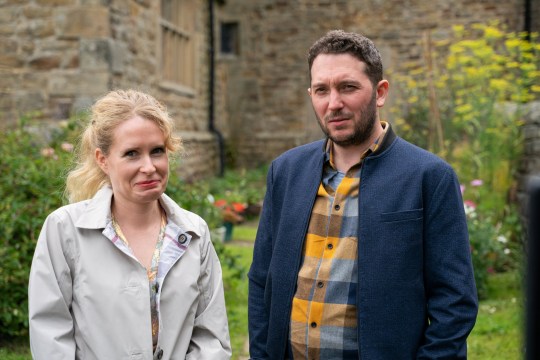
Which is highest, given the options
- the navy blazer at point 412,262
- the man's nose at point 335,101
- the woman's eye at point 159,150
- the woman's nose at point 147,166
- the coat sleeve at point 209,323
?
the man's nose at point 335,101

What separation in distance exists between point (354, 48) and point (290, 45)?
1133cm

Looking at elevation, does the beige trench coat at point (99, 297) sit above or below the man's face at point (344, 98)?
below

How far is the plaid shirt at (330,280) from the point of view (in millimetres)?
1963

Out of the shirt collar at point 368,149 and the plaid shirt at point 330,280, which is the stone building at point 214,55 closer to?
the shirt collar at point 368,149

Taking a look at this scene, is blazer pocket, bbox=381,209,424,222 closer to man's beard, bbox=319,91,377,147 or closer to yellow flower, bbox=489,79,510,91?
man's beard, bbox=319,91,377,147

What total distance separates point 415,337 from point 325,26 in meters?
11.6

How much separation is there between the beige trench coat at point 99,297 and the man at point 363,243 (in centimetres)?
27

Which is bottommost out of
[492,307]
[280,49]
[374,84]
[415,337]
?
[492,307]

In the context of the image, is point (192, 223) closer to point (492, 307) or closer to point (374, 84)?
point (374, 84)

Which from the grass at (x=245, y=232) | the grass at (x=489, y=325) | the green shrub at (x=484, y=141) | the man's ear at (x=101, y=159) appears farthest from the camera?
the grass at (x=245, y=232)

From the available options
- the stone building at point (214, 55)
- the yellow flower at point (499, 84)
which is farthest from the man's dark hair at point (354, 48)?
the yellow flower at point (499, 84)

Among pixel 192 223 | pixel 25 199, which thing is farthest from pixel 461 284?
pixel 25 199

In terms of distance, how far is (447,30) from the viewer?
12.6m

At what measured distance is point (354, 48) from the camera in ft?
6.51
